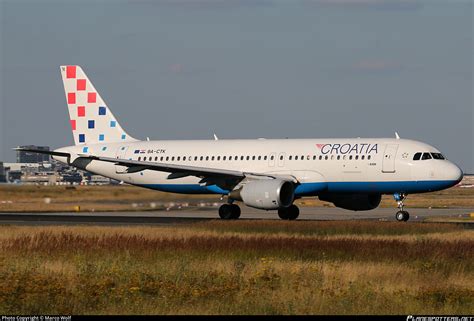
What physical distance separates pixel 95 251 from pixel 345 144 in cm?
2147

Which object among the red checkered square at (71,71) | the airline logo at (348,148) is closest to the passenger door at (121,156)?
the red checkered square at (71,71)

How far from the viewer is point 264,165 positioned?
47.8 meters

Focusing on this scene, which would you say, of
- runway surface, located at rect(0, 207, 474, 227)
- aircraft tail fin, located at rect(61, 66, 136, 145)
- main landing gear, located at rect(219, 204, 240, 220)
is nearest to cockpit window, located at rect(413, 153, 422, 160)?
runway surface, located at rect(0, 207, 474, 227)

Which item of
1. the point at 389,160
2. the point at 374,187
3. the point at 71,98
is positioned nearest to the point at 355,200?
the point at 374,187

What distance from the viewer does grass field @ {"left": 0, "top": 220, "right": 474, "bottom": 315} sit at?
17.5m

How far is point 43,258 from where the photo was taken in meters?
25.2

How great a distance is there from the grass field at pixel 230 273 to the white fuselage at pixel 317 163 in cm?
963

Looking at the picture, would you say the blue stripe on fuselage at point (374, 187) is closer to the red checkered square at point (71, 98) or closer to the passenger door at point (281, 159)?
the passenger door at point (281, 159)

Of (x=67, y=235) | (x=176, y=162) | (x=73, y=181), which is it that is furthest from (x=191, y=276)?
(x=73, y=181)

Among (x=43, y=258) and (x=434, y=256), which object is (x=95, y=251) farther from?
(x=434, y=256)

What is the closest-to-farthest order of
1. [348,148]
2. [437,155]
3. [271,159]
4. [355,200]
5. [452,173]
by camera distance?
[452,173], [437,155], [348,148], [355,200], [271,159]

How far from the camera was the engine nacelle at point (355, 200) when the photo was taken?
155ft

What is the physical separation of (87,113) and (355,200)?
16.8 metres

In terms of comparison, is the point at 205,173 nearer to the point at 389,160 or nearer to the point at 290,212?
the point at 290,212
